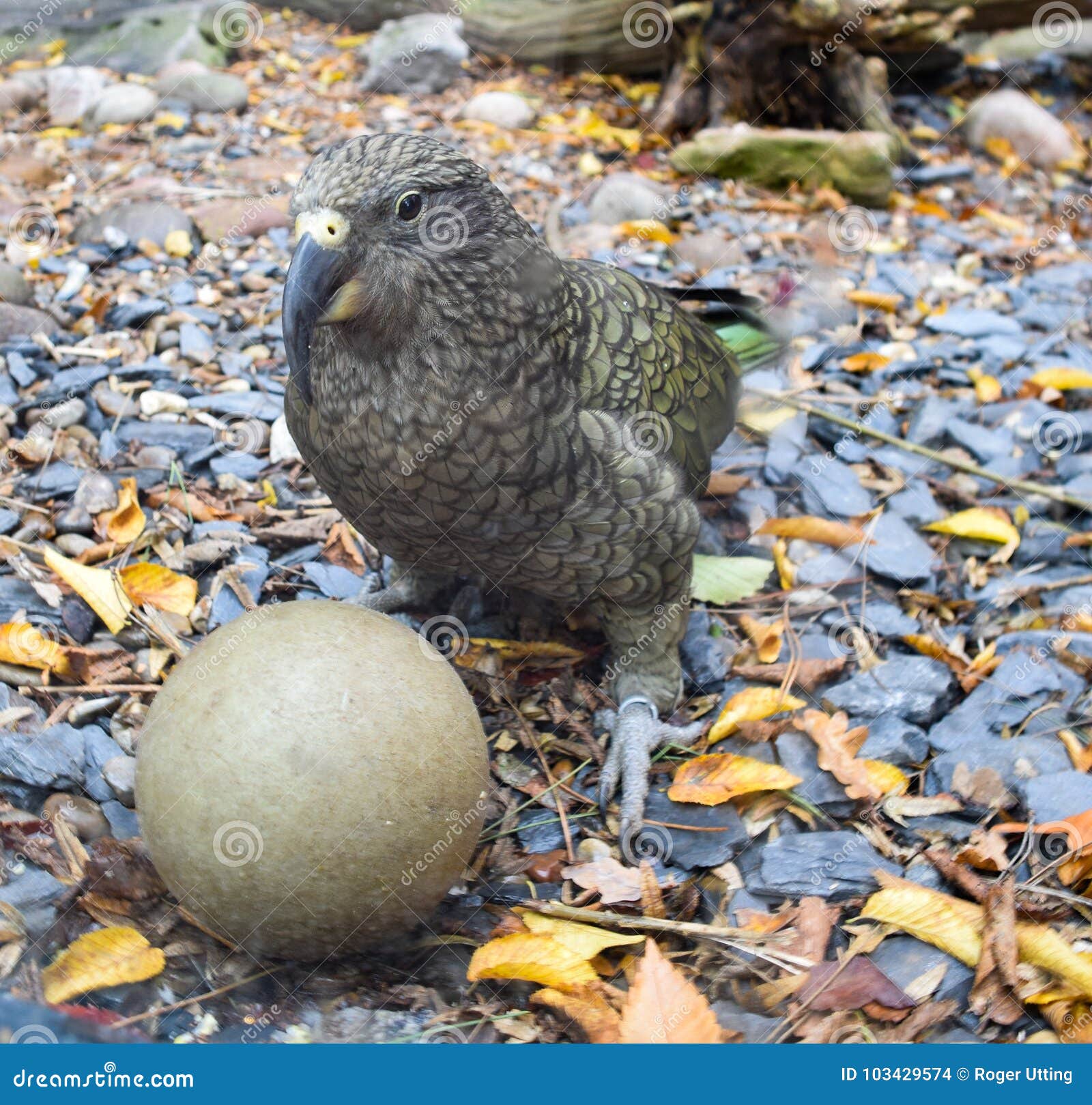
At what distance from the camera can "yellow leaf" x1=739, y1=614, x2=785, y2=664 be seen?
3.93 metres

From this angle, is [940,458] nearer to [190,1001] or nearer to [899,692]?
[899,692]

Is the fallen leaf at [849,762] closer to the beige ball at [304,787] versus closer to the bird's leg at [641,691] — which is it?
the bird's leg at [641,691]

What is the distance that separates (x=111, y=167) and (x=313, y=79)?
1.65 meters

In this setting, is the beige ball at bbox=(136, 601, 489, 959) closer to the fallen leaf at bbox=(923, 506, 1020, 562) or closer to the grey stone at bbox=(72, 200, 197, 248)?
the fallen leaf at bbox=(923, 506, 1020, 562)

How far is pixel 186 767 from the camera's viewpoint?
244cm

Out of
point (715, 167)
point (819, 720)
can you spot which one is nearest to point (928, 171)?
point (715, 167)

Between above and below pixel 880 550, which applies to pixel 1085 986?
below

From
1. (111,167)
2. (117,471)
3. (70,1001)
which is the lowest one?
(70,1001)

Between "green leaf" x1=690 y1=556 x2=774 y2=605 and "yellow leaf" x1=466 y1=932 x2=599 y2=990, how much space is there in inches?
65.8

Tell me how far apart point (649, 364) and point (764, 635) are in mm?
1157

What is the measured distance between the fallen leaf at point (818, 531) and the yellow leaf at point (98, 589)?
8.11 ft

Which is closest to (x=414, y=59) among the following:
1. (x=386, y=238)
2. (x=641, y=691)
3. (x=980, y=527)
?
(x=980, y=527)

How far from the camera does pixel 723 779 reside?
3.36 m

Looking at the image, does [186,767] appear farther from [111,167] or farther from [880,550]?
[111,167]
